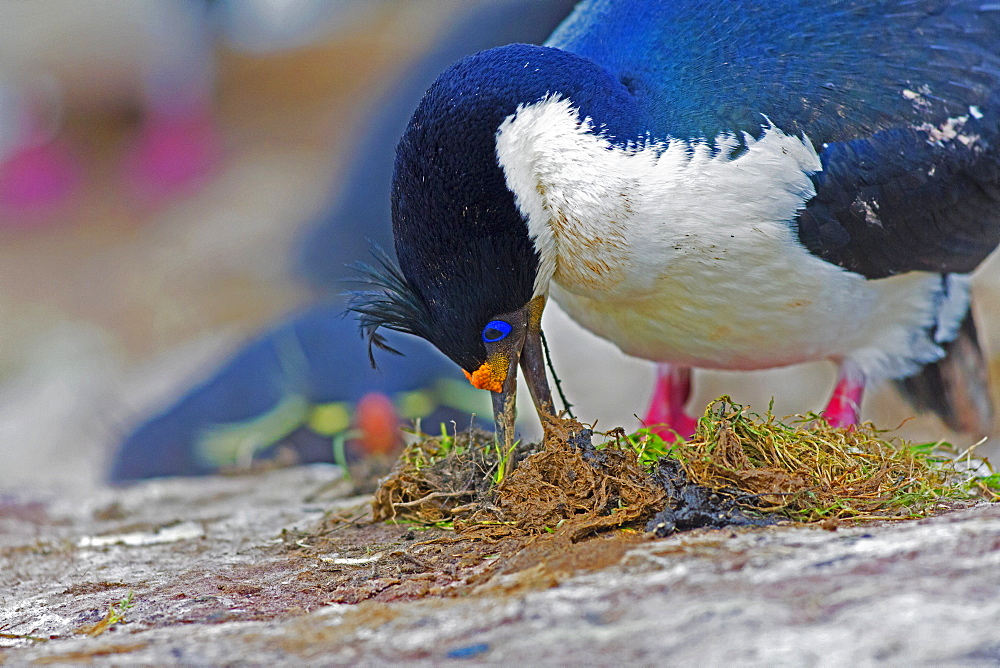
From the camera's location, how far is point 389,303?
3248 mm

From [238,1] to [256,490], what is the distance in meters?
11.2

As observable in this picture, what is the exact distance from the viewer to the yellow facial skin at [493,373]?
3250 mm

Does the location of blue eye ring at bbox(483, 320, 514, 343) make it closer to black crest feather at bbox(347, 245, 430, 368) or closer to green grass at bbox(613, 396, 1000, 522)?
black crest feather at bbox(347, 245, 430, 368)

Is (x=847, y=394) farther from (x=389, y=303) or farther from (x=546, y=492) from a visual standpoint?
(x=389, y=303)

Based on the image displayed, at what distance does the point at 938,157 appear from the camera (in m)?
3.53

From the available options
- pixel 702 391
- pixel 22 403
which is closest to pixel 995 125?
pixel 702 391

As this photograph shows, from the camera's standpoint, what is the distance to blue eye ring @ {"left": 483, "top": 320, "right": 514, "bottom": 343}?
319cm

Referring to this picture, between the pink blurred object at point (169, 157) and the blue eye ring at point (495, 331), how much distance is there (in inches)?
448

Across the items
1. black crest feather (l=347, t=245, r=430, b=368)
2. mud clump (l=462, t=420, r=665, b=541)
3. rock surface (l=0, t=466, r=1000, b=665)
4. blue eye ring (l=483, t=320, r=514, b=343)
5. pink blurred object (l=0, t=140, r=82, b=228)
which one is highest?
pink blurred object (l=0, t=140, r=82, b=228)

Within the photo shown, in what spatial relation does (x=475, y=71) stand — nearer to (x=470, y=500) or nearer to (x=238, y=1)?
(x=470, y=500)

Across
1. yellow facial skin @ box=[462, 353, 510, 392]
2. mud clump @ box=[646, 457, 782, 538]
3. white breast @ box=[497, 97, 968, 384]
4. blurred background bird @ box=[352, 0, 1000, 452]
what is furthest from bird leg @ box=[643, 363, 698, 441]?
mud clump @ box=[646, 457, 782, 538]

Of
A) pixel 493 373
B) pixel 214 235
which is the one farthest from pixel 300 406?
pixel 214 235

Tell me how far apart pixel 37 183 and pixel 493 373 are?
1216 centimetres

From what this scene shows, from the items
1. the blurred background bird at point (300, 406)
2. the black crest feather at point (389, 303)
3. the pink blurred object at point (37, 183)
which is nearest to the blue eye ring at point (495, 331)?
the black crest feather at point (389, 303)
